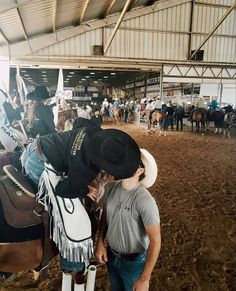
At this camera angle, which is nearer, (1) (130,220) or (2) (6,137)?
(1) (130,220)

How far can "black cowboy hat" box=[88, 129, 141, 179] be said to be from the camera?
4.45 ft

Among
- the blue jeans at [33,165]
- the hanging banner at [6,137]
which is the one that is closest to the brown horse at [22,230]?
the blue jeans at [33,165]

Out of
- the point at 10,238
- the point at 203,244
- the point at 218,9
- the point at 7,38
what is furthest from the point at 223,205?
the point at 218,9

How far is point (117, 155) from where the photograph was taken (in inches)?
53.3

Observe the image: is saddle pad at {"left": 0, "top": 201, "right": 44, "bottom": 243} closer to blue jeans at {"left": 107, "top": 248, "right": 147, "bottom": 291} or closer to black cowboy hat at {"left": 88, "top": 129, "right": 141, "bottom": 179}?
blue jeans at {"left": 107, "top": 248, "right": 147, "bottom": 291}

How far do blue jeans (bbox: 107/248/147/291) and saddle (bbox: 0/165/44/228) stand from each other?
1.87 feet

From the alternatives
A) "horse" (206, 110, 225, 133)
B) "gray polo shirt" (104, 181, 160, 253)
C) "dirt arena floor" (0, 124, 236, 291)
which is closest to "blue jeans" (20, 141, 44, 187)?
"gray polo shirt" (104, 181, 160, 253)

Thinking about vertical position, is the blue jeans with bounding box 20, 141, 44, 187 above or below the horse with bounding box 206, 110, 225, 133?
above

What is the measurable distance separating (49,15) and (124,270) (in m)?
12.9

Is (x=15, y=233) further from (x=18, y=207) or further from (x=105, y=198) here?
(x=105, y=198)

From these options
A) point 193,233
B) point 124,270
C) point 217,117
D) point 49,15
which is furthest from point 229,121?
point 124,270

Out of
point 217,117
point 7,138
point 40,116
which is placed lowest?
point 217,117

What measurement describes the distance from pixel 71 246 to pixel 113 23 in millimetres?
15988

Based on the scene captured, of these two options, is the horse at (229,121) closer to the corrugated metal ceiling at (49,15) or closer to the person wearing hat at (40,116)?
the corrugated metal ceiling at (49,15)
